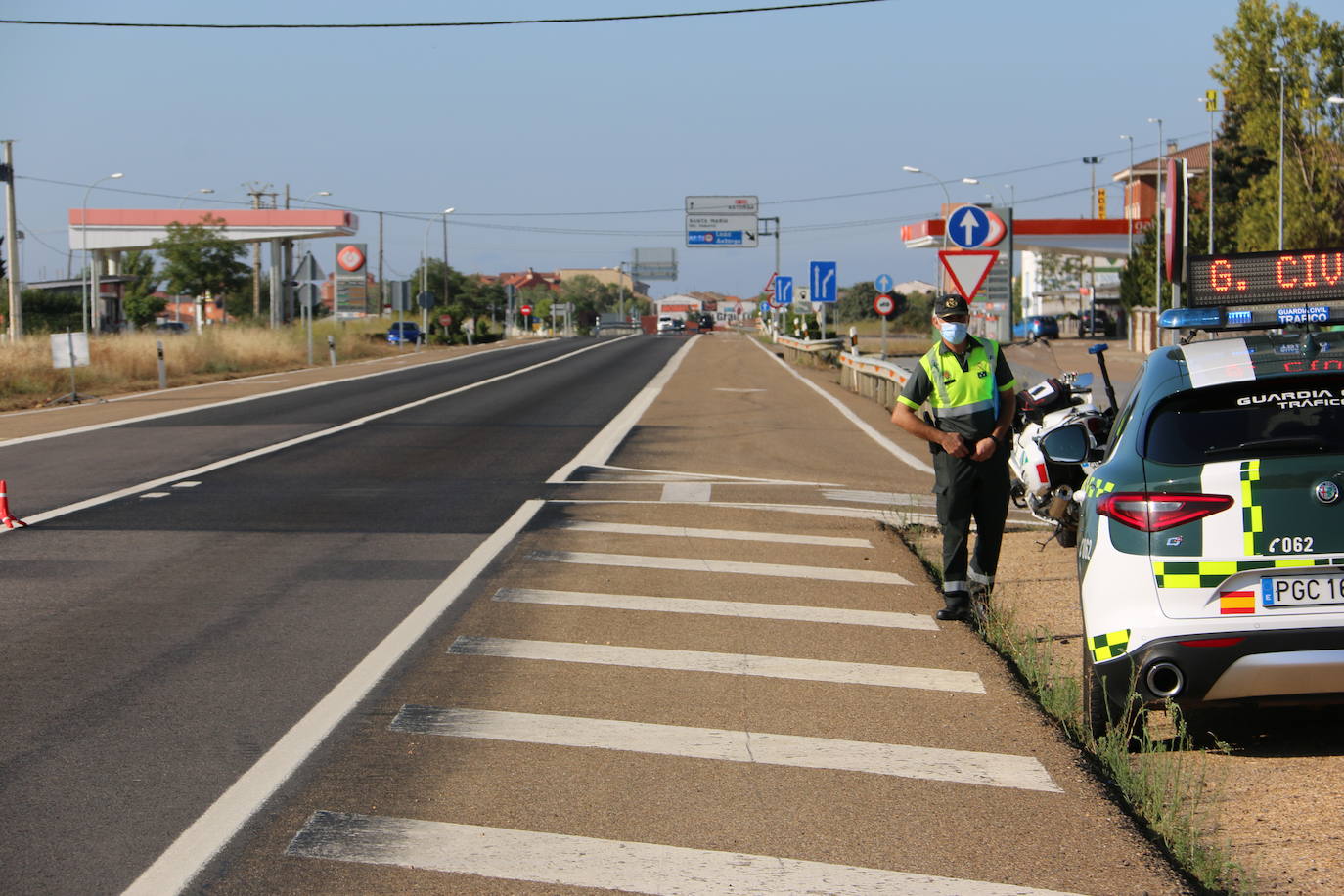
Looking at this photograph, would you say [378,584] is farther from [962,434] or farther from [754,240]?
[754,240]

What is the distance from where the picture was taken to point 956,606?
28.0 feet

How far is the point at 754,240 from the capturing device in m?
80.0

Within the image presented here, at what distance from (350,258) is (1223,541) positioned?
101 m

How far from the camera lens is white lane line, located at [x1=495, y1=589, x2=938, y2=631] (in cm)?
869

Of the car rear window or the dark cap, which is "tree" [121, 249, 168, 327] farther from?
the car rear window

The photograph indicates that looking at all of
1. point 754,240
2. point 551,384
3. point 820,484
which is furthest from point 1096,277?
point 820,484

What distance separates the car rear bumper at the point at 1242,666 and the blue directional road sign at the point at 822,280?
1493 inches

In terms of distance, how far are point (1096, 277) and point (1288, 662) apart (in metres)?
121

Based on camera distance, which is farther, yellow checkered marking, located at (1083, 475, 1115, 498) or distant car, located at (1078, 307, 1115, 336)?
distant car, located at (1078, 307, 1115, 336)

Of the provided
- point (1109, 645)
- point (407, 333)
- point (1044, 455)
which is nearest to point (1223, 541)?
point (1109, 645)

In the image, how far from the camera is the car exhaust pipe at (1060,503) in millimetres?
10836

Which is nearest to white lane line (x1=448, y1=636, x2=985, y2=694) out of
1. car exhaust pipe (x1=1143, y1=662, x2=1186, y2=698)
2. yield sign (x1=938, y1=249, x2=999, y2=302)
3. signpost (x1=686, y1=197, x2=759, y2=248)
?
car exhaust pipe (x1=1143, y1=662, x2=1186, y2=698)

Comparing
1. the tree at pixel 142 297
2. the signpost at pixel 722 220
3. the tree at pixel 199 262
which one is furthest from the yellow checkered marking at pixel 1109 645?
the signpost at pixel 722 220

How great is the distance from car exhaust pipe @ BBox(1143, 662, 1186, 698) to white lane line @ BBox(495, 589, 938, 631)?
9.53 feet
